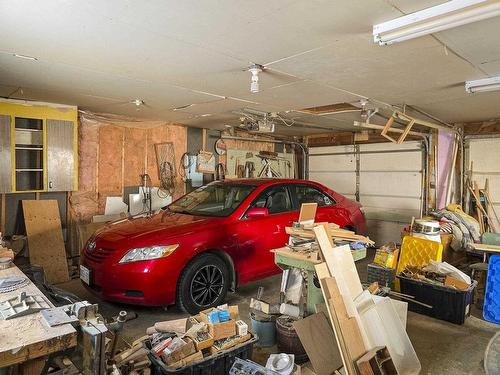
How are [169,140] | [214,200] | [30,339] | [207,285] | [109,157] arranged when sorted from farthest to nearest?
[169,140] < [109,157] < [214,200] < [207,285] < [30,339]

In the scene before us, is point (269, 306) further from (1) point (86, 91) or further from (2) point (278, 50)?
(1) point (86, 91)

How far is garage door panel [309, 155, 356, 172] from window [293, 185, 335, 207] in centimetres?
263

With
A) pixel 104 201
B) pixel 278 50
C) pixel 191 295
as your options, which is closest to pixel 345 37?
pixel 278 50

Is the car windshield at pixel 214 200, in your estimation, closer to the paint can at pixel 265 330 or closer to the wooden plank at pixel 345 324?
the paint can at pixel 265 330

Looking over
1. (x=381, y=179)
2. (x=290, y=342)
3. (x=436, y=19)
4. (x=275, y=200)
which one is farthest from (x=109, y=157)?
(x=381, y=179)

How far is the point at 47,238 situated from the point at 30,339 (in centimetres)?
379

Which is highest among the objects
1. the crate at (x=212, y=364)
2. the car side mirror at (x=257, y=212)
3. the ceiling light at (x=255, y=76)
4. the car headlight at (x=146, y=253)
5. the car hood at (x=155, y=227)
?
the ceiling light at (x=255, y=76)

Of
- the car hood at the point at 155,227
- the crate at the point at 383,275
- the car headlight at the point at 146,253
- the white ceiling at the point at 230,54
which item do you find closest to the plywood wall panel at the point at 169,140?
the white ceiling at the point at 230,54

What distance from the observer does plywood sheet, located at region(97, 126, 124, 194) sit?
5180 millimetres

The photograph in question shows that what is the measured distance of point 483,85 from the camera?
3207mm

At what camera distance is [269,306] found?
295cm

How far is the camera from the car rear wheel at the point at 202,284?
330 cm

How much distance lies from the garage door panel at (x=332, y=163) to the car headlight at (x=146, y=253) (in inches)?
206

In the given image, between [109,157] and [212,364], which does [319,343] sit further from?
[109,157]
